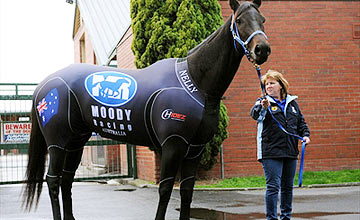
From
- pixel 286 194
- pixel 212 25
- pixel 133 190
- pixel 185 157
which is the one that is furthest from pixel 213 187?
pixel 185 157

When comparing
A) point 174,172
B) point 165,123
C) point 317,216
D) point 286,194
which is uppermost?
point 165,123

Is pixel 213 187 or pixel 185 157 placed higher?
pixel 185 157

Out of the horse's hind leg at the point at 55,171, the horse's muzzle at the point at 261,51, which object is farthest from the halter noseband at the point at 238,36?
the horse's hind leg at the point at 55,171

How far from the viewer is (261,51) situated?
3.27m

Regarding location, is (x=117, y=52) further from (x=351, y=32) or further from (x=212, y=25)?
(x=351, y=32)

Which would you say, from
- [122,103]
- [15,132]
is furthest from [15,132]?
[122,103]

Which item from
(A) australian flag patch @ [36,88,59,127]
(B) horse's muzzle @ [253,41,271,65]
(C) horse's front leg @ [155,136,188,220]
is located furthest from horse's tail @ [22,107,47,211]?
(B) horse's muzzle @ [253,41,271,65]

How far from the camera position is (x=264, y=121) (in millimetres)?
4609

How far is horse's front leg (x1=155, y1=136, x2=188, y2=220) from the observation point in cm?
364

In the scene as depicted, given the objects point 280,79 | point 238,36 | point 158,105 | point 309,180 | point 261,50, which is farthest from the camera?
point 309,180

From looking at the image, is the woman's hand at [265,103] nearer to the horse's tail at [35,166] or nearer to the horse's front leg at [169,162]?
the horse's front leg at [169,162]

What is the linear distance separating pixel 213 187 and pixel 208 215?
2.97 metres

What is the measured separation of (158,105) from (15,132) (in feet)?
27.9

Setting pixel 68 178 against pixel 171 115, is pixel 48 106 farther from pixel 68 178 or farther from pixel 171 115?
pixel 171 115
